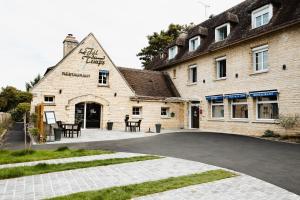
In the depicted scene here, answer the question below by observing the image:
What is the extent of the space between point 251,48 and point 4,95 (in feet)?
140

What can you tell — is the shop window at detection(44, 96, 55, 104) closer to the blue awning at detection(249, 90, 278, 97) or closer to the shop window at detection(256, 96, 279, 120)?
the blue awning at detection(249, 90, 278, 97)

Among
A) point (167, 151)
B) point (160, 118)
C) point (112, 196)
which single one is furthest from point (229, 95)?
point (112, 196)

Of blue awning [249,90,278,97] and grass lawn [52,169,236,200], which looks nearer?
grass lawn [52,169,236,200]

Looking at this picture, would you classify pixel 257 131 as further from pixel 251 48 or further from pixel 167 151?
A: pixel 167 151

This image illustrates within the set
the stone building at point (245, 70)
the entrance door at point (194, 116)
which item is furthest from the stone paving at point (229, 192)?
the entrance door at point (194, 116)

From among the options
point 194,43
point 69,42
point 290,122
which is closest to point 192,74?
point 194,43

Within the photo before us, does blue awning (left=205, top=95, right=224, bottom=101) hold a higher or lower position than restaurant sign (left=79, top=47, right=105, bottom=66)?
lower

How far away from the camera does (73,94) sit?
64.8 ft

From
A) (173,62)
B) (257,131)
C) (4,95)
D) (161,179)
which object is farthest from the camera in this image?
(4,95)

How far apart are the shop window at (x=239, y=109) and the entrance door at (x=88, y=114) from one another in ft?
35.6

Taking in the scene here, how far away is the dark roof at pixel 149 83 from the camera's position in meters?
23.5

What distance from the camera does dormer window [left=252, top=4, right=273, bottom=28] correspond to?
53.4ft

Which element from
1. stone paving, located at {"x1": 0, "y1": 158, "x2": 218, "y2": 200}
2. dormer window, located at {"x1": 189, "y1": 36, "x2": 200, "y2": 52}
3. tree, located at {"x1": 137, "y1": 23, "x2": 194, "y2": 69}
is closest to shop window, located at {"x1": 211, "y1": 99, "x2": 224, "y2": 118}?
dormer window, located at {"x1": 189, "y1": 36, "x2": 200, "y2": 52}

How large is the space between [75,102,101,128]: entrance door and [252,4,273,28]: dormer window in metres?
13.6
